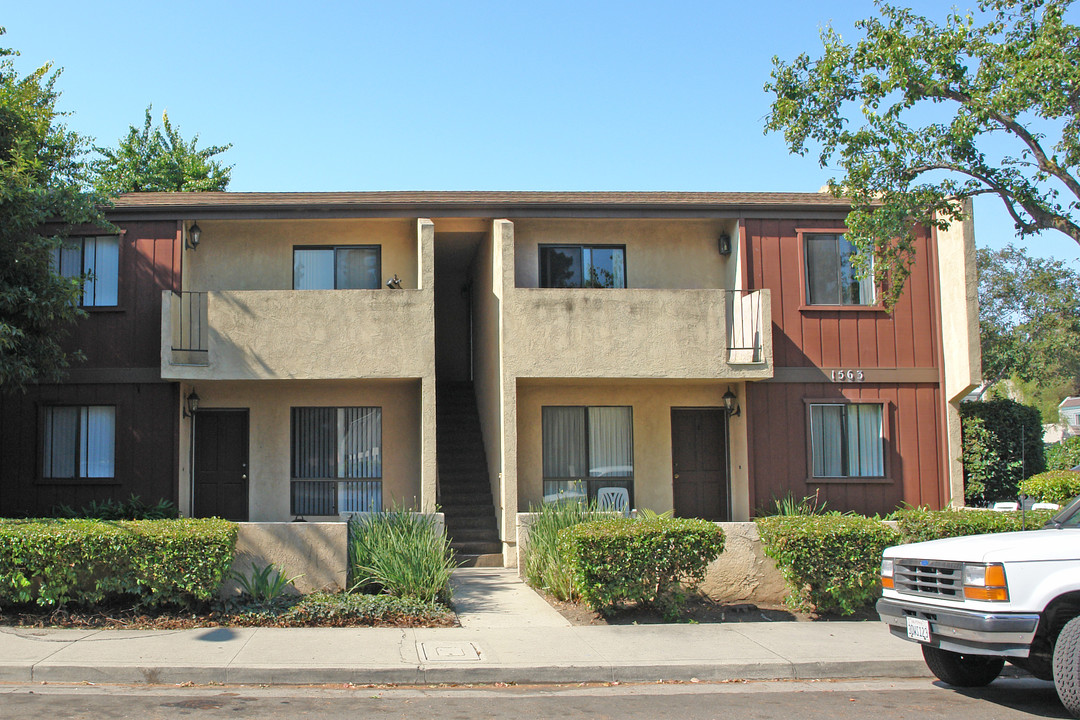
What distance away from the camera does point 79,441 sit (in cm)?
1495

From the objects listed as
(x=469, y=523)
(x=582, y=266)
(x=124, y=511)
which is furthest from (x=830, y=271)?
(x=124, y=511)

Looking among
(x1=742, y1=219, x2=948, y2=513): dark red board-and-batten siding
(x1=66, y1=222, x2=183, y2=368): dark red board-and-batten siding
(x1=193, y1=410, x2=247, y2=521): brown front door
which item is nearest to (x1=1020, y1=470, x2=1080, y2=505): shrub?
(x1=742, y1=219, x2=948, y2=513): dark red board-and-batten siding

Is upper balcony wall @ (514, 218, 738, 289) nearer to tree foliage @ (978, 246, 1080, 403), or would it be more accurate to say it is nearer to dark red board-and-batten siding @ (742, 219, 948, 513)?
dark red board-and-batten siding @ (742, 219, 948, 513)

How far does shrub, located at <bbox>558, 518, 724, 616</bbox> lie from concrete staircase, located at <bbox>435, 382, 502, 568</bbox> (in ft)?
13.3

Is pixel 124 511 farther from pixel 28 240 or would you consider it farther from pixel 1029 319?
pixel 1029 319

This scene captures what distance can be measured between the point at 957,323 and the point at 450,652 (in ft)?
34.5

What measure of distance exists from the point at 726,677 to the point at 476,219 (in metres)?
9.08

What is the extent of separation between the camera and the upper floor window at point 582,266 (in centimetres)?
1606

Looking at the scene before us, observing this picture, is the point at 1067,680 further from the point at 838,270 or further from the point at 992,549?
the point at 838,270

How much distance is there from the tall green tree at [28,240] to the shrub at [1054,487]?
46.5ft

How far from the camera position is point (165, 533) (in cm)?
965

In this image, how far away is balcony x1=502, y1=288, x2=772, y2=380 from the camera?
14398 millimetres

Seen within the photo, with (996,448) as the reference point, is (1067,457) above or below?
below

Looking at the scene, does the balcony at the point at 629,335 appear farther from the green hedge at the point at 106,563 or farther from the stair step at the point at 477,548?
the green hedge at the point at 106,563
